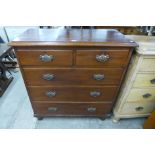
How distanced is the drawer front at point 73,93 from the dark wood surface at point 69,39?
0.43 metres

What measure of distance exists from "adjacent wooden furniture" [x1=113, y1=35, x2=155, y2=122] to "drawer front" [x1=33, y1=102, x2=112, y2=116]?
17 centimetres

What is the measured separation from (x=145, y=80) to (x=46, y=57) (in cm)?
86

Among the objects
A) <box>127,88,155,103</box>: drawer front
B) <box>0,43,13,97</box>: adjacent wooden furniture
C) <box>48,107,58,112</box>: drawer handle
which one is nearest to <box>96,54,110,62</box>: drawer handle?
<box>127,88,155,103</box>: drawer front

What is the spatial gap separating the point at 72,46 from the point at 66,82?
1.15 ft

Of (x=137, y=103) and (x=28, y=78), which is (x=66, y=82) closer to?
(x=28, y=78)

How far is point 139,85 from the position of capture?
1243 mm

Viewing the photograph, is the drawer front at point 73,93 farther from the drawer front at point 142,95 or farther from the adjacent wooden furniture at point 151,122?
the adjacent wooden furniture at point 151,122

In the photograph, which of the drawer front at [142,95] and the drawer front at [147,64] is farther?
the drawer front at [142,95]

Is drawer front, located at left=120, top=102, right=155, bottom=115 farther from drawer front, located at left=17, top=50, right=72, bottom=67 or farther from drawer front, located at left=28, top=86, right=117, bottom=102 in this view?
drawer front, located at left=17, top=50, right=72, bottom=67

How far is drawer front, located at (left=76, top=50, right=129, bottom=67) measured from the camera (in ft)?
3.39

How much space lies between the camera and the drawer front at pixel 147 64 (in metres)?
1.08

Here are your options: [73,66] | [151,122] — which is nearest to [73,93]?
[73,66]

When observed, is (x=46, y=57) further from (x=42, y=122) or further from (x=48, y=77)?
(x=42, y=122)

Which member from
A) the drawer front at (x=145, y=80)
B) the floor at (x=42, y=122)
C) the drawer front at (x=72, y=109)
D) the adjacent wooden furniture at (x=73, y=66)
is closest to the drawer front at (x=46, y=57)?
the adjacent wooden furniture at (x=73, y=66)
